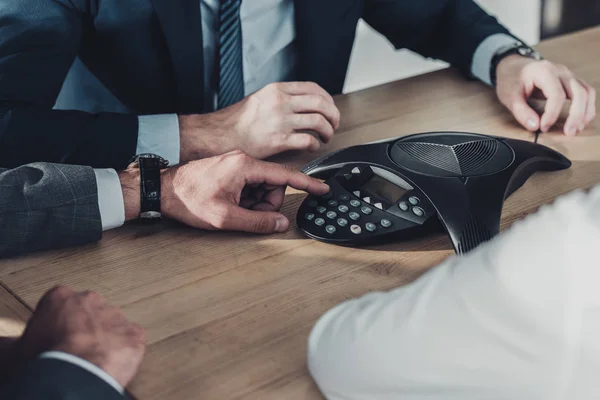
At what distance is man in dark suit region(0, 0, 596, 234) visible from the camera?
1.33m

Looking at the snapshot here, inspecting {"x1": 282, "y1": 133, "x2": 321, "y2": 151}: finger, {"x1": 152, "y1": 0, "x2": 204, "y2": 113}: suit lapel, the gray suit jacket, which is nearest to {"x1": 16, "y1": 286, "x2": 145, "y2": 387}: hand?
the gray suit jacket

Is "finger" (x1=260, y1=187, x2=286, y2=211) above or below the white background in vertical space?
above

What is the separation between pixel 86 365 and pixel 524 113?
94 cm

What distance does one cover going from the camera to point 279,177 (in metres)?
1.11

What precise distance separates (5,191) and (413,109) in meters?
0.75

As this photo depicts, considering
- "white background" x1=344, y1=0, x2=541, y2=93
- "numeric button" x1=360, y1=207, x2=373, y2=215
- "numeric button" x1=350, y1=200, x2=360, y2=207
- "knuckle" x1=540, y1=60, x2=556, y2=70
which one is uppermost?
"knuckle" x1=540, y1=60, x2=556, y2=70

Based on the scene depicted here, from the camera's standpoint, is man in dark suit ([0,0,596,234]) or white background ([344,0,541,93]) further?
white background ([344,0,541,93])

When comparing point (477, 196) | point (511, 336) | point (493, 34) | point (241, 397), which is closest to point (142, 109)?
point (493, 34)

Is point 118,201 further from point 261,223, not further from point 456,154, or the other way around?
point 456,154

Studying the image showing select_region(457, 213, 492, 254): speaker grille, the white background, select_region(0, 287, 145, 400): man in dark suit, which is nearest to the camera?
select_region(0, 287, 145, 400): man in dark suit

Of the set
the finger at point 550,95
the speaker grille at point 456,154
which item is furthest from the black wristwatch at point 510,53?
the speaker grille at point 456,154

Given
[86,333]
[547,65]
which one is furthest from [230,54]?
[86,333]

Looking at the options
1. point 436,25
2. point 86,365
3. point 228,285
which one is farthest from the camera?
point 436,25

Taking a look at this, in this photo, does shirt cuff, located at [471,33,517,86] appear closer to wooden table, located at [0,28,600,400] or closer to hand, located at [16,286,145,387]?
wooden table, located at [0,28,600,400]
